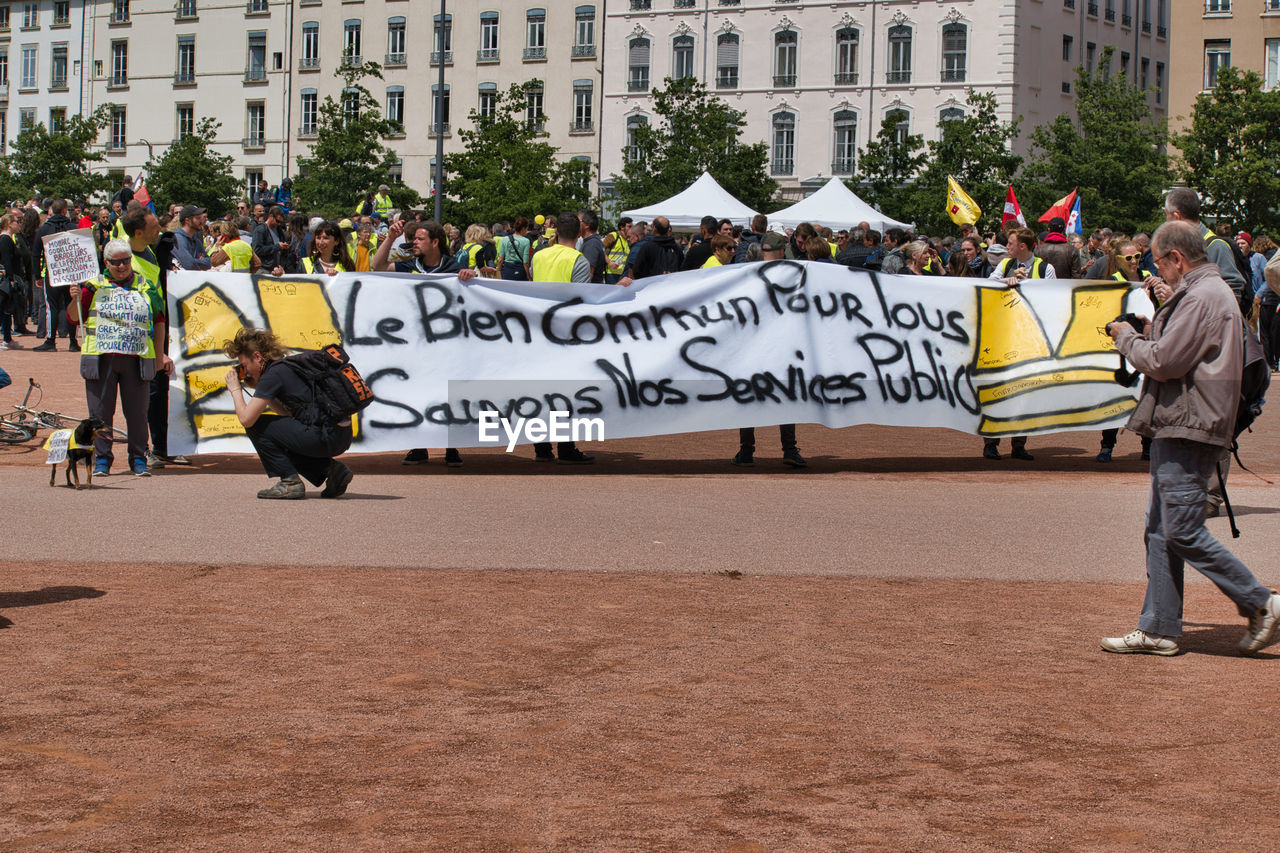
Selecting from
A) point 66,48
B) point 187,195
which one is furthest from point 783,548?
point 66,48

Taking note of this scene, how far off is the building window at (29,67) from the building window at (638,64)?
33146 mm

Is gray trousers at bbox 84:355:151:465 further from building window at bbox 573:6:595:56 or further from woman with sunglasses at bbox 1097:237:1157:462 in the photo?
building window at bbox 573:6:595:56

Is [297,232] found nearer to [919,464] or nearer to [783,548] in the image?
[919,464]

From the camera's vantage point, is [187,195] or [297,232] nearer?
[297,232]

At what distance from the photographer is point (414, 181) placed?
7700 cm

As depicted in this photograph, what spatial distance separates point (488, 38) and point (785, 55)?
13.7 metres

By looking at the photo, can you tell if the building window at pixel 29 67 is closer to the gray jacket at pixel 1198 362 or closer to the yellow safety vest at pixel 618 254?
the yellow safety vest at pixel 618 254

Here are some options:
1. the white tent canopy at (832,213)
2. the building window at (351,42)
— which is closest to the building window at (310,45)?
the building window at (351,42)

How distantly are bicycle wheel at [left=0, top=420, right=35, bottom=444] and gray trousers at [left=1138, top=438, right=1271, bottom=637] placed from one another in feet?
34.9

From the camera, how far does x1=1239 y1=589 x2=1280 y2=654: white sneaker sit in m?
7.14

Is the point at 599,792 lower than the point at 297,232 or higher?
lower

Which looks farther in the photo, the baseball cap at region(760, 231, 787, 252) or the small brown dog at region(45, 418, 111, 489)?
the baseball cap at region(760, 231, 787, 252)

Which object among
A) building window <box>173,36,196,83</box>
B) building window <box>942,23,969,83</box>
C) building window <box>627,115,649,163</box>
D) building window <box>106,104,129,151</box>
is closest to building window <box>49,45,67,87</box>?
building window <box>106,104,129,151</box>

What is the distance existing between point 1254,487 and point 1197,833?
8.71 meters
